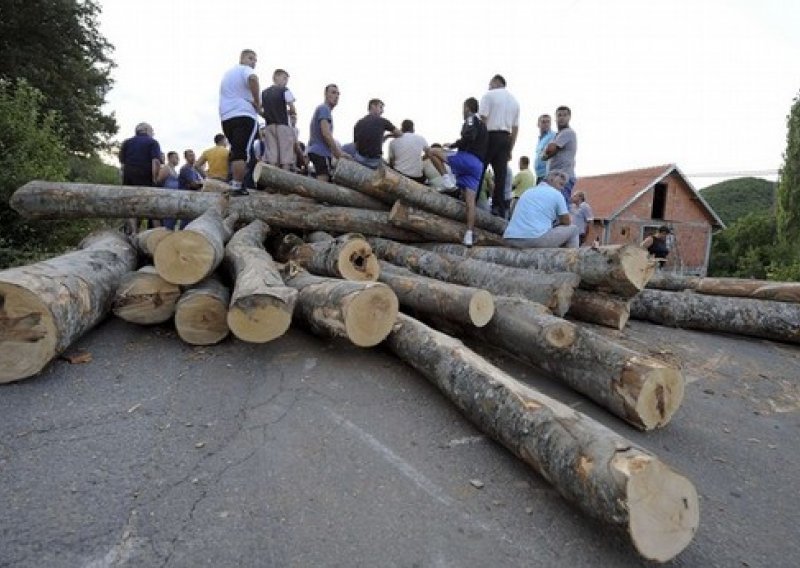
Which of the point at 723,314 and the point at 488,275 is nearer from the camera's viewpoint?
the point at 488,275

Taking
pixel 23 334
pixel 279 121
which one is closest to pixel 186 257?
pixel 23 334

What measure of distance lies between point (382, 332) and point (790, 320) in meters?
4.52

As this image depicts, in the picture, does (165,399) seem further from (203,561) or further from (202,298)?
(203,561)

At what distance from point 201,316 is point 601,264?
3454 millimetres

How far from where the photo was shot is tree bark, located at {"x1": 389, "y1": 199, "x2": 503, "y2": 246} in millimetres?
6305

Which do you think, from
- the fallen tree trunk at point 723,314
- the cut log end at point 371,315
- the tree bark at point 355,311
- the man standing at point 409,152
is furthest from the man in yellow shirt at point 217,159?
the fallen tree trunk at point 723,314

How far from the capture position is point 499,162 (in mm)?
7012

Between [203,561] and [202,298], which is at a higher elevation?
[202,298]

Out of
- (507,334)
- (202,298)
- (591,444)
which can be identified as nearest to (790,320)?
(507,334)

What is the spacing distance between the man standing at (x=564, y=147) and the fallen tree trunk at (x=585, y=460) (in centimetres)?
475

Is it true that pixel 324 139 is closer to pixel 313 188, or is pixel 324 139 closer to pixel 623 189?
pixel 313 188

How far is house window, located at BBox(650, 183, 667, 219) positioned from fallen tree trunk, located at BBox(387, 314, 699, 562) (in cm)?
2729

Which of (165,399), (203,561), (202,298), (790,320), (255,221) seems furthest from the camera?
(255,221)

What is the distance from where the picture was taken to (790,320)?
5.24 meters
